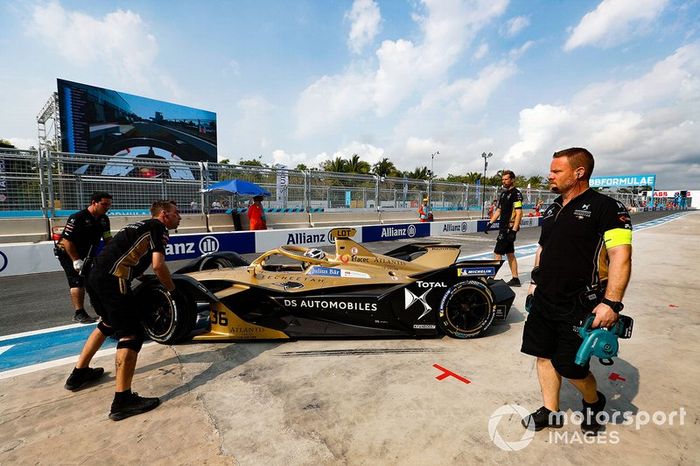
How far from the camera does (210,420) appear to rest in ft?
7.52

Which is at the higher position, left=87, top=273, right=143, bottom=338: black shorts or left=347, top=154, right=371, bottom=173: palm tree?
left=347, top=154, right=371, bottom=173: palm tree

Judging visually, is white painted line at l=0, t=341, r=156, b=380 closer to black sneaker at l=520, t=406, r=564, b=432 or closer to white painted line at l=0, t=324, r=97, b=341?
white painted line at l=0, t=324, r=97, b=341

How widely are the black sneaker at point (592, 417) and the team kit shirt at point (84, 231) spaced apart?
507cm

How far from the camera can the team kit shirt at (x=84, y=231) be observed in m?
3.89

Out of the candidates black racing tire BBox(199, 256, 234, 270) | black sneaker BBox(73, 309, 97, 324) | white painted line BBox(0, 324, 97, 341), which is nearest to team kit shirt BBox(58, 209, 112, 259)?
black sneaker BBox(73, 309, 97, 324)

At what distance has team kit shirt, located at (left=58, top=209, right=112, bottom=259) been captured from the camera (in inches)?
153

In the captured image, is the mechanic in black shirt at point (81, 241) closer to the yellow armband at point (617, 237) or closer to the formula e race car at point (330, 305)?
the formula e race car at point (330, 305)

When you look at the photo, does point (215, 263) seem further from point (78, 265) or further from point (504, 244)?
point (504, 244)

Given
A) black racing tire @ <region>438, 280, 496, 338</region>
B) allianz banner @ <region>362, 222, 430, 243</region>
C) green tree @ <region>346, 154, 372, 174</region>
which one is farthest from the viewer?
green tree @ <region>346, 154, 372, 174</region>

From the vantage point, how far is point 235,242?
9.02 metres

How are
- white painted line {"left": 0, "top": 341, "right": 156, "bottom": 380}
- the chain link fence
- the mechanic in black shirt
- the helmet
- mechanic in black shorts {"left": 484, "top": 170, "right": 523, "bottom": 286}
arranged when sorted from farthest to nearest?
1. the chain link fence
2. mechanic in black shorts {"left": 484, "top": 170, "right": 523, "bottom": 286}
3. the helmet
4. the mechanic in black shirt
5. white painted line {"left": 0, "top": 341, "right": 156, "bottom": 380}

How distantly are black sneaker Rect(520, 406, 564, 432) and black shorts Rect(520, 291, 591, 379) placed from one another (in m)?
0.33

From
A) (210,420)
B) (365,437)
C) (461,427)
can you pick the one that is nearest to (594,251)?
(461,427)

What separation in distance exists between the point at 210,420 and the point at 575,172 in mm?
2842
